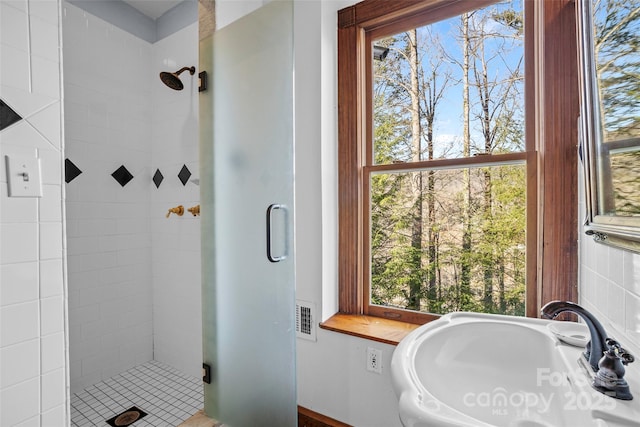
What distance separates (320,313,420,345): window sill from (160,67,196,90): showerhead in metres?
1.66

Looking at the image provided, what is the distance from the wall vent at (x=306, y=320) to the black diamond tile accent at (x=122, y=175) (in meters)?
1.45

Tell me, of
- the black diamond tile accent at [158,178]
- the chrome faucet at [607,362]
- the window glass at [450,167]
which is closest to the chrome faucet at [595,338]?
the chrome faucet at [607,362]

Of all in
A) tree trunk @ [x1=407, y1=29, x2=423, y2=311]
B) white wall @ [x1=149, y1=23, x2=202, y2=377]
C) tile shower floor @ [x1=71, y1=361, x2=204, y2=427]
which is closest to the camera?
tree trunk @ [x1=407, y1=29, x2=423, y2=311]

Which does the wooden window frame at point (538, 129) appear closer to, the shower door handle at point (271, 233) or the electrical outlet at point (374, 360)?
the electrical outlet at point (374, 360)

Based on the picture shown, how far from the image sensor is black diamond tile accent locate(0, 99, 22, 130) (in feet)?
2.44

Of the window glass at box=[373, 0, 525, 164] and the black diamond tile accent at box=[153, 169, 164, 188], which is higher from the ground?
the window glass at box=[373, 0, 525, 164]

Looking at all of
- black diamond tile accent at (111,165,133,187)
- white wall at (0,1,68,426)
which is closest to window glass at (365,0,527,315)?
white wall at (0,1,68,426)

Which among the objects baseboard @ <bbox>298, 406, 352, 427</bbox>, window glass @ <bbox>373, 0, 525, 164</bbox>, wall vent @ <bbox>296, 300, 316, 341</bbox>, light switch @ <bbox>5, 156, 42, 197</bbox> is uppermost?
window glass @ <bbox>373, 0, 525, 164</bbox>

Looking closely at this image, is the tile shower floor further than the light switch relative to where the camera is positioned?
Yes

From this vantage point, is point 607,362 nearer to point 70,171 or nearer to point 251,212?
point 251,212

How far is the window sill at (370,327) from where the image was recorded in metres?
1.28

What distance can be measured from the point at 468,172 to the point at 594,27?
0.67 metres

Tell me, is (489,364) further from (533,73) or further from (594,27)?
(533,73)

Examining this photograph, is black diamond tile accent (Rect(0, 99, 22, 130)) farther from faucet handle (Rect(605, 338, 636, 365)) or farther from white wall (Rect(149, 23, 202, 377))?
faucet handle (Rect(605, 338, 636, 365))
